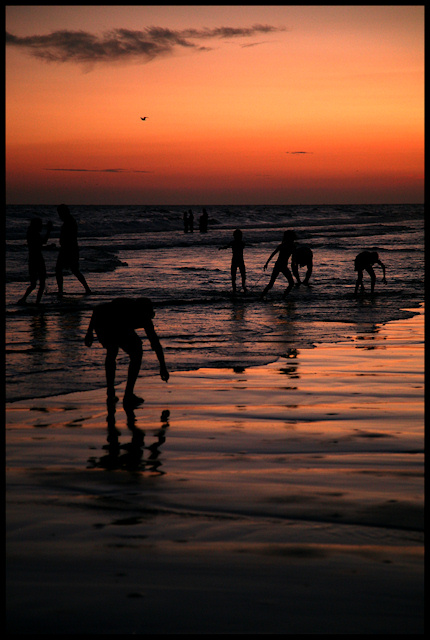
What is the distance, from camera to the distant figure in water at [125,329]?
6.91 metres

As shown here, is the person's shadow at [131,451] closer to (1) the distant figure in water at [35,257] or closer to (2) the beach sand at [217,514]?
(2) the beach sand at [217,514]

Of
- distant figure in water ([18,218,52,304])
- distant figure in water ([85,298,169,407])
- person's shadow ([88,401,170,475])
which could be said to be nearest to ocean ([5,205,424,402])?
distant figure in water ([18,218,52,304])

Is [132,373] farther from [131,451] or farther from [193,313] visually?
[193,313]

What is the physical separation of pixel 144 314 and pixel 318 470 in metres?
2.48

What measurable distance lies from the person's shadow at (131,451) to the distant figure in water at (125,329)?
55cm

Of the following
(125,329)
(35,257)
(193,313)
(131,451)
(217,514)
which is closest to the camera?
(217,514)

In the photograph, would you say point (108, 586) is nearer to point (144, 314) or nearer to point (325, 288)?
point (144, 314)

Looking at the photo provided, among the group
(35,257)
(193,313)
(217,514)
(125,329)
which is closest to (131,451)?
(217,514)

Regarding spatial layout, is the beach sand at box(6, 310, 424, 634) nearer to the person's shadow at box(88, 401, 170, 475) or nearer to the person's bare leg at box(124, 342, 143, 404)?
the person's shadow at box(88, 401, 170, 475)

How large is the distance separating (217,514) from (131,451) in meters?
1.48

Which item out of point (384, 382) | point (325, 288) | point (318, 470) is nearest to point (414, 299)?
point (325, 288)

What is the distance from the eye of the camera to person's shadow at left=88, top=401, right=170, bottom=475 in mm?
5254

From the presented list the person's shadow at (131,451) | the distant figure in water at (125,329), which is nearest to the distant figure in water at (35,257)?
the distant figure in water at (125,329)

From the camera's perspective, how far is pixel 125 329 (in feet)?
23.0
